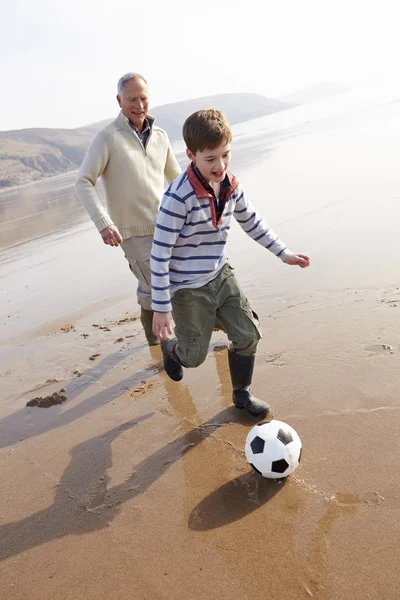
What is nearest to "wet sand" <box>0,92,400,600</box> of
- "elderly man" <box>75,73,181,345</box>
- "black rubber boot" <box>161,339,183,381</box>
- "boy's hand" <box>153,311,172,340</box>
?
"black rubber boot" <box>161,339,183,381</box>

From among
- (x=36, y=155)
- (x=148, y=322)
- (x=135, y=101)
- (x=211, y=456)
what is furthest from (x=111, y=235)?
(x=36, y=155)

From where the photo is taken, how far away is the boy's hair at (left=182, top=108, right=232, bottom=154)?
2.80 meters

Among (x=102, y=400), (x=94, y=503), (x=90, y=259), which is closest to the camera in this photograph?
(x=94, y=503)

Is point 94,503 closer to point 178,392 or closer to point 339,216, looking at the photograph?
point 178,392

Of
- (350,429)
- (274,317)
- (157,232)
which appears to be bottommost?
(274,317)

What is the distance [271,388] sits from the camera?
3590 millimetres

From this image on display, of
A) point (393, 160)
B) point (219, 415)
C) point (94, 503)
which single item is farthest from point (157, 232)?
point (393, 160)

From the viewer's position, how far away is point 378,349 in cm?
371

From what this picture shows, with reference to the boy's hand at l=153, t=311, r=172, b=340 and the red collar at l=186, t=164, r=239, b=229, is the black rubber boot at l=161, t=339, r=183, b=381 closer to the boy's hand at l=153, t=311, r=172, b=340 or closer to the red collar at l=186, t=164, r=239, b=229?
the boy's hand at l=153, t=311, r=172, b=340

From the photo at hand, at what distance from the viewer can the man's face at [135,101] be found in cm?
394

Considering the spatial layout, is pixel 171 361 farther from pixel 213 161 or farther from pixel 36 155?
pixel 36 155

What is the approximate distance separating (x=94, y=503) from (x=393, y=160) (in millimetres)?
11226

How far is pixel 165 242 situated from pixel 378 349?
71.3 inches

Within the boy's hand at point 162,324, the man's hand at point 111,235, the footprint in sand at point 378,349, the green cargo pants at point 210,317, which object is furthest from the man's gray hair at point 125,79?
the footprint in sand at point 378,349
